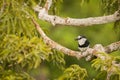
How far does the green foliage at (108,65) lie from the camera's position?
4227mm

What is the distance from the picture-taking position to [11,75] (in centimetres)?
462

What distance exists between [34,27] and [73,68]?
541 mm

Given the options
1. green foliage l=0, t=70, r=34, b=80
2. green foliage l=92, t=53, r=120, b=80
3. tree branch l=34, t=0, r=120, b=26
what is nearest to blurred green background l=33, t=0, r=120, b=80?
tree branch l=34, t=0, r=120, b=26

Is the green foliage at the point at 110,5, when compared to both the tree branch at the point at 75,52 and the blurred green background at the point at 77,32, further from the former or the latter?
the blurred green background at the point at 77,32

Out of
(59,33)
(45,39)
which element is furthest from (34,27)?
(59,33)

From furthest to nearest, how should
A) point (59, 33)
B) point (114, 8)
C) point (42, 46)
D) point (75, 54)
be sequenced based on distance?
1. point (59, 33)
2. point (114, 8)
3. point (75, 54)
4. point (42, 46)

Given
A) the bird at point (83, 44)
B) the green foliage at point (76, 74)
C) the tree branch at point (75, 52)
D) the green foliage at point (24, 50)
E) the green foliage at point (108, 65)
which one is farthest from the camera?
the bird at point (83, 44)

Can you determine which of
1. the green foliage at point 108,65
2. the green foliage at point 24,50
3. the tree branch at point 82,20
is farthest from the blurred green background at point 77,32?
the green foliage at point 108,65

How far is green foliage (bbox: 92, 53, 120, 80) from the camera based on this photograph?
4227 mm

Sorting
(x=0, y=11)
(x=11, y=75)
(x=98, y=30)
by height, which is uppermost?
(x=0, y=11)

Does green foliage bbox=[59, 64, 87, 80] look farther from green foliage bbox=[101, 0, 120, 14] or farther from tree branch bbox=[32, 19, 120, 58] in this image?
green foliage bbox=[101, 0, 120, 14]

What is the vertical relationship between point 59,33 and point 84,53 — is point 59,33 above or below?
below

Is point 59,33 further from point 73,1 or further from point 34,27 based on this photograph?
point 34,27

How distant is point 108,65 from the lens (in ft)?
14.0
